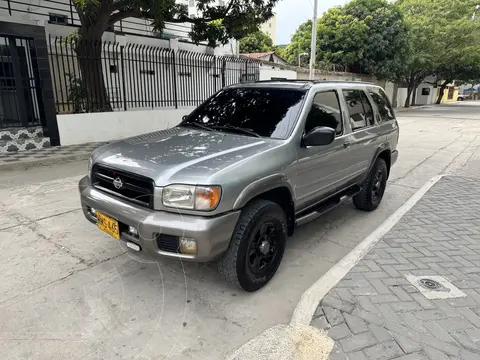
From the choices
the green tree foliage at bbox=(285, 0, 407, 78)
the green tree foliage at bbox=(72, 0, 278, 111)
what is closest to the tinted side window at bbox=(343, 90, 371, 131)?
the green tree foliage at bbox=(72, 0, 278, 111)

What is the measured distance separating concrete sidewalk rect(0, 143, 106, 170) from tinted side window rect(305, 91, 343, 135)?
20.5 ft

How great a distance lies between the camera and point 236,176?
2.71 meters

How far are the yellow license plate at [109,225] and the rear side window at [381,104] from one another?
399 cm

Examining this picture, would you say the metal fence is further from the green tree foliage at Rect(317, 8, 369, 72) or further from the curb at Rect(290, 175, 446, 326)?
the green tree foliage at Rect(317, 8, 369, 72)

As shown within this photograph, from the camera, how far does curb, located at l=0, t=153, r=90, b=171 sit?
7142mm

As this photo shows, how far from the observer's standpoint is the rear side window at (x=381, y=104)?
206 inches

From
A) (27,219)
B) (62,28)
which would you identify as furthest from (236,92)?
(62,28)

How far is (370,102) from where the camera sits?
5027 mm

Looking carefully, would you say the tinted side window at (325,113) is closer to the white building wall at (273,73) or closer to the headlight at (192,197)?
the headlight at (192,197)

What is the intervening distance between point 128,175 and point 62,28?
33.4 feet

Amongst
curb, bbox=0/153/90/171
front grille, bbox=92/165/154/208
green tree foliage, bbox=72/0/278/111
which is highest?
green tree foliage, bbox=72/0/278/111

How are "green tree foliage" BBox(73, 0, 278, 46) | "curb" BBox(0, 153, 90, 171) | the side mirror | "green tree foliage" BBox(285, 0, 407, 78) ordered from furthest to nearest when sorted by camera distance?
"green tree foliage" BBox(285, 0, 407, 78) < "green tree foliage" BBox(73, 0, 278, 46) < "curb" BBox(0, 153, 90, 171) < the side mirror

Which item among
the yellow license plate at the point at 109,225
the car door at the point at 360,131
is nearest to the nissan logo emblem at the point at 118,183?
the yellow license plate at the point at 109,225

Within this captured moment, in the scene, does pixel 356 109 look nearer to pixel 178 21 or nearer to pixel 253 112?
pixel 253 112
